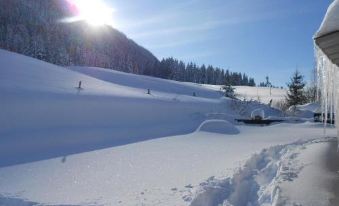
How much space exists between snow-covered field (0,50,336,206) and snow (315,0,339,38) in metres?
2.90

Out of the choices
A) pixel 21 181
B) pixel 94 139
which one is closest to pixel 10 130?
pixel 94 139

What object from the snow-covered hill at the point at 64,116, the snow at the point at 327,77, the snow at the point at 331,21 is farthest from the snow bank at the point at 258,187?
the snow-covered hill at the point at 64,116

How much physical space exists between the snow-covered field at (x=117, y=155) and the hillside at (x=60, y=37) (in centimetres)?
5307

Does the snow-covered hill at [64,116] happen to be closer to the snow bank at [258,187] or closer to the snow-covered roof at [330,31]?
→ the snow bank at [258,187]

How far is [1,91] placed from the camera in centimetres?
1956

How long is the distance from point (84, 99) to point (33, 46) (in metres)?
57.9

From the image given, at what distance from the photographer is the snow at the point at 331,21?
3895 mm

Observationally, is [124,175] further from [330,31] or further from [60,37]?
[60,37]

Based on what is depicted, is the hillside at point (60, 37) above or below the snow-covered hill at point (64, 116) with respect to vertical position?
above

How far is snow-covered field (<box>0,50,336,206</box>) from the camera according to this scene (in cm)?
752

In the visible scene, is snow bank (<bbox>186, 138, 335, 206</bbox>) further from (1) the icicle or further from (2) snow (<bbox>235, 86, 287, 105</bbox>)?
(2) snow (<bbox>235, 86, 287, 105</bbox>)

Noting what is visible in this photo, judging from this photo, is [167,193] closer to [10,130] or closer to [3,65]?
[10,130]

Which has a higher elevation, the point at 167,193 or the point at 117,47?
the point at 117,47

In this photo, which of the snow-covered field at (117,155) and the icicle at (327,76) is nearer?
the icicle at (327,76)
